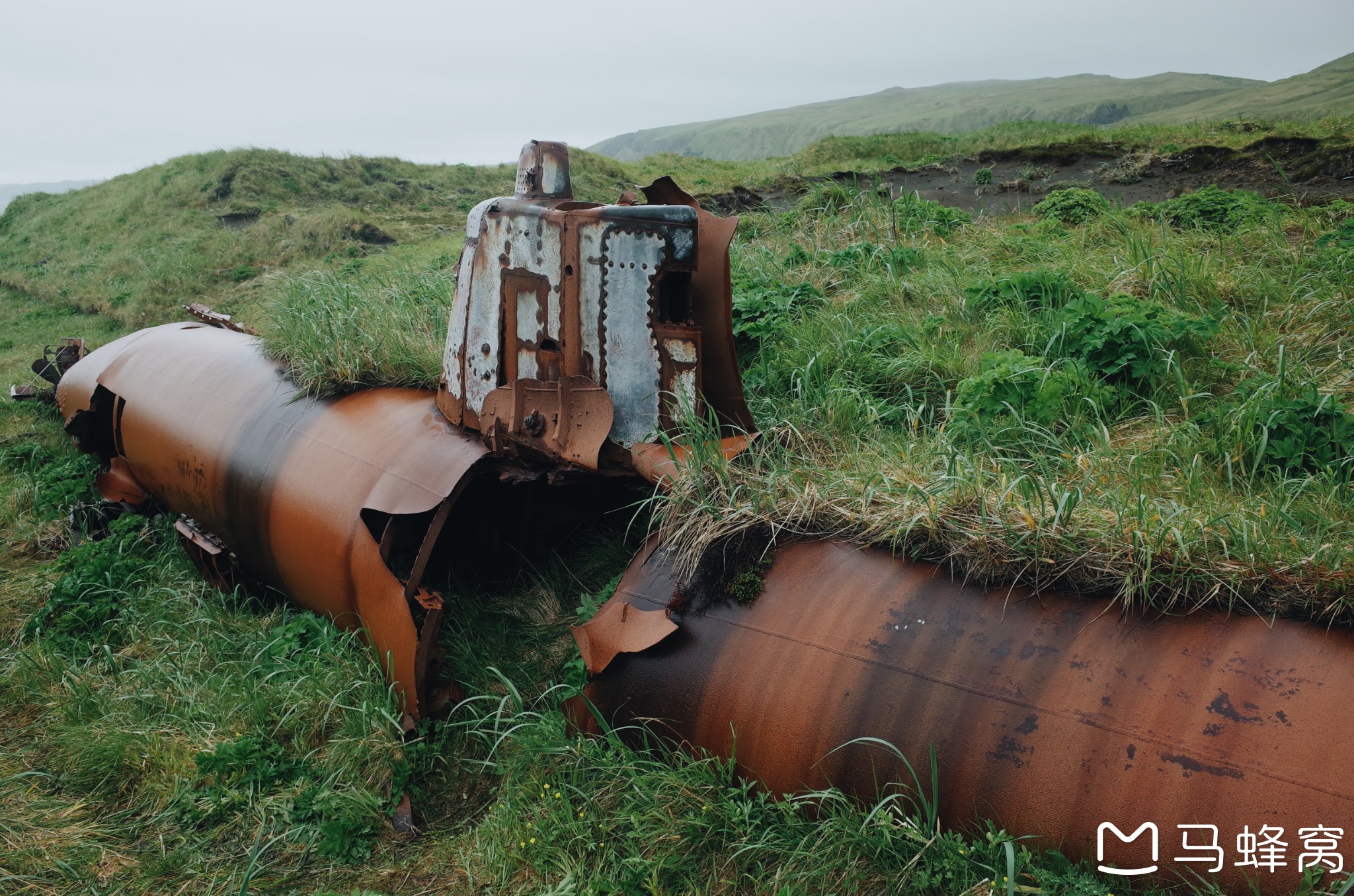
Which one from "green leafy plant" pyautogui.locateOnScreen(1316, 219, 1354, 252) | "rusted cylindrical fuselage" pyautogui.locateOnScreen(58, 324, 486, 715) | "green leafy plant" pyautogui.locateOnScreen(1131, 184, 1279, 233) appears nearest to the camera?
"rusted cylindrical fuselage" pyautogui.locateOnScreen(58, 324, 486, 715)

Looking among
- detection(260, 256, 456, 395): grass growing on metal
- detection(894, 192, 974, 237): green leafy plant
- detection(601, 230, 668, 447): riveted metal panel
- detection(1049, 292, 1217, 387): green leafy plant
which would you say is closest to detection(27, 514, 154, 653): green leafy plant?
detection(260, 256, 456, 395): grass growing on metal

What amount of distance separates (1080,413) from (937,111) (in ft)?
172

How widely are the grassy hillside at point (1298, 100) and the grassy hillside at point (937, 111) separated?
10.2 m

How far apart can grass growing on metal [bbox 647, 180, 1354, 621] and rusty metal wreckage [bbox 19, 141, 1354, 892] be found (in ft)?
0.40

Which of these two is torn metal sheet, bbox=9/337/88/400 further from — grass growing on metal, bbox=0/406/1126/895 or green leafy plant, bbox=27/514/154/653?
grass growing on metal, bbox=0/406/1126/895

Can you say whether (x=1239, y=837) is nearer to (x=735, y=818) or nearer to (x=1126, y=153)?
(x=735, y=818)

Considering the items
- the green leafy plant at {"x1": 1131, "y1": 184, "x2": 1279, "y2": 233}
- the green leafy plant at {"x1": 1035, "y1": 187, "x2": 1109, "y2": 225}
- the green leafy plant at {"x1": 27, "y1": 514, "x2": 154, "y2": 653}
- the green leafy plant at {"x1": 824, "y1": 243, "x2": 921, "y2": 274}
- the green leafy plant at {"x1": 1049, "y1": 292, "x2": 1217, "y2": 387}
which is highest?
the green leafy plant at {"x1": 1035, "y1": 187, "x2": 1109, "y2": 225}

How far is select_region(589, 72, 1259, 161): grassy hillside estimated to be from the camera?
135ft

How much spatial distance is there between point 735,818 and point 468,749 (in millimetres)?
1212

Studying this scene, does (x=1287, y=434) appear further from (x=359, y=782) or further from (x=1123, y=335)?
(x=359, y=782)

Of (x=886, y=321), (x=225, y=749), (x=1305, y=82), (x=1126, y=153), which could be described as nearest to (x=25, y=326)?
(x=225, y=749)

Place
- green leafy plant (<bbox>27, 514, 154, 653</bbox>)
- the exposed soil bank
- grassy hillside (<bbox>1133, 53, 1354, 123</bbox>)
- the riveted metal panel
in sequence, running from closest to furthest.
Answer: the riveted metal panel → green leafy plant (<bbox>27, 514, 154, 653</bbox>) → the exposed soil bank → grassy hillside (<bbox>1133, 53, 1354, 123</bbox>)

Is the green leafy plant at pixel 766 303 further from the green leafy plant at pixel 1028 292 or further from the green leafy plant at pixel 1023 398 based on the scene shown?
the green leafy plant at pixel 1023 398

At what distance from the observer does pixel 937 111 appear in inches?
1962
